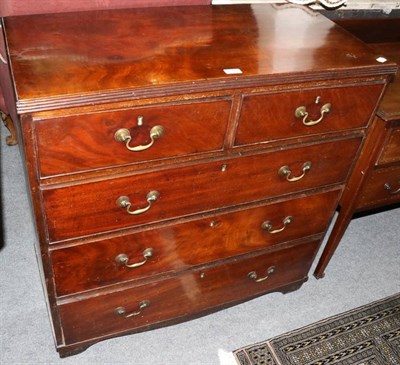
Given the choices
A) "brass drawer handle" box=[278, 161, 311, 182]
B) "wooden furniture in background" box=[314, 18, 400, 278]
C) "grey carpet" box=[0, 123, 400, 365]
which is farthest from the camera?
"grey carpet" box=[0, 123, 400, 365]

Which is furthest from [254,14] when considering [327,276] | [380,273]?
[380,273]

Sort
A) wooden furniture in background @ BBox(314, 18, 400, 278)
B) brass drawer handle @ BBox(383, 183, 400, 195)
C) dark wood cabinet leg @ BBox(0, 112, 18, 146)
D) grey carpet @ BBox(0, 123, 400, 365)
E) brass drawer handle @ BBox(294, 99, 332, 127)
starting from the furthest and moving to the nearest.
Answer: dark wood cabinet leg @ BBox(0, 112, 18, 146) < brass drawer handle @ BBox(383, 183, 400, 195) < grey carpet @ BBox(0, 123, 400, 365) < wooden furniture in background @ BBox(314, 18, 400, 278) < brass drawer handle @ BBox(294, 99, 332, 127)

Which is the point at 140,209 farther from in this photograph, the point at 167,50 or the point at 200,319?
the point at 200,319

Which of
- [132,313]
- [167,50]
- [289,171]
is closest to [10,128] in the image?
[132,313]

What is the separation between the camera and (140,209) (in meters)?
1.23

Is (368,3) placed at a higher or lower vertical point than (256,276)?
higher

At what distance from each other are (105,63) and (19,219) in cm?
133

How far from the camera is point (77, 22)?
1233 mm

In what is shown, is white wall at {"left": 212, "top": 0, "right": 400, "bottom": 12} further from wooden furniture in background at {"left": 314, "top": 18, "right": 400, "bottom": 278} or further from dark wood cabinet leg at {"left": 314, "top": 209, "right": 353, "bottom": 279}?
dark wood cabinet leg at {"left": 314, "top": 209, "right": 353, "bottom": 279}

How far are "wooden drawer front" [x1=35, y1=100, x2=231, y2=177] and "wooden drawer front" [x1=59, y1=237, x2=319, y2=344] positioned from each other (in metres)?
0.54

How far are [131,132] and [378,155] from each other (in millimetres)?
995

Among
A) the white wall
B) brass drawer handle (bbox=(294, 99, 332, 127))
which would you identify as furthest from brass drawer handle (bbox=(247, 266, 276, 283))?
the white wall

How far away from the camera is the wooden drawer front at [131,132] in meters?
0.99

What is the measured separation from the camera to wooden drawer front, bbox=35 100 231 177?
991 mm
